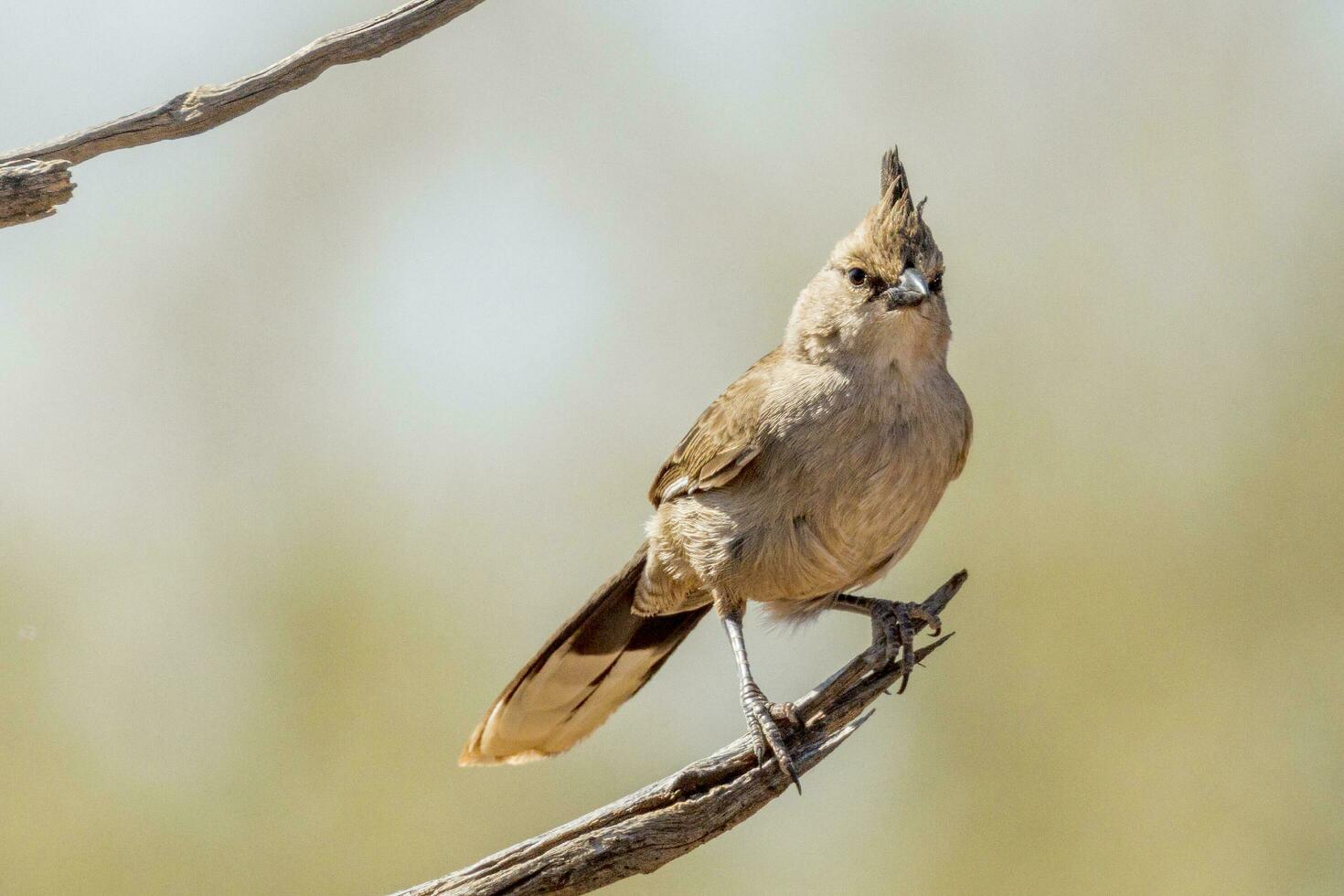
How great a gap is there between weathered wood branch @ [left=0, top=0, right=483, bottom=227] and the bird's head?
1467 mm

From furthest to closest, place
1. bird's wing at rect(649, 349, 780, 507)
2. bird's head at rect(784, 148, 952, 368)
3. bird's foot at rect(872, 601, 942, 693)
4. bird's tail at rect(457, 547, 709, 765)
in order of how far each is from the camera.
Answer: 1. bird's tail at rect(457, 547, 709, 765)
2. bird's wing at rect(649, 349, 780, 507)
3. bird's head at rect(784, 148, 952, 368)
4. bird's foot at rect(872, 601, 942, 693)

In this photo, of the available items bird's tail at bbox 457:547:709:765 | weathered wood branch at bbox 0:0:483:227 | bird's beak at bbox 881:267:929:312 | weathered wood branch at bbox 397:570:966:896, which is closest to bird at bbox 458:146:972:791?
bird's beak at bbox 881:267:929:312

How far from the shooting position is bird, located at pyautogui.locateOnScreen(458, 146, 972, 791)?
3.83 metres

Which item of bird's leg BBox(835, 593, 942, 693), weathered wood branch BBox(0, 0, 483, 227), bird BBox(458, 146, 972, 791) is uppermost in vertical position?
weathered wood branch BBox(0, 0, 483, 227)

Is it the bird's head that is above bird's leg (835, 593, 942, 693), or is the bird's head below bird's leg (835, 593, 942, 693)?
above

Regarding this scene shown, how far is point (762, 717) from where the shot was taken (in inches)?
143

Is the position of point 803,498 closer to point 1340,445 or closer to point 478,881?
point 478,881

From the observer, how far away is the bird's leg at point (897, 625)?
373 centimetres

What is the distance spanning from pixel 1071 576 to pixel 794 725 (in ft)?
12.6

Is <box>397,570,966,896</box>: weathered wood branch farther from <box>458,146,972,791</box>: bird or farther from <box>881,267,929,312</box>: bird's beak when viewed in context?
<box>881,267,929,312</box>: bird's beak

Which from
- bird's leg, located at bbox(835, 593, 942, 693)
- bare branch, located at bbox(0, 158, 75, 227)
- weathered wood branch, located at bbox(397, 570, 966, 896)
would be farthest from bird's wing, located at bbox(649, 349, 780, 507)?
bare branch, located at bbox(0, 158, 75, 227)

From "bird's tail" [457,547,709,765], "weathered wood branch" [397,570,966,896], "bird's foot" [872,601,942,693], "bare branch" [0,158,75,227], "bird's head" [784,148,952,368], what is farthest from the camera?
"bird's tail" [457,547,709,765]

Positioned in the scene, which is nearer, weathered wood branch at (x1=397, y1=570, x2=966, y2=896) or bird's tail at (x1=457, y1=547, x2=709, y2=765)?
weathered wood branch at (x1=397, y1=570, x2=966, y2=896)

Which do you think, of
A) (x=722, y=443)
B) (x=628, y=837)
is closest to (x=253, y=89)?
(x=722, y=443)
